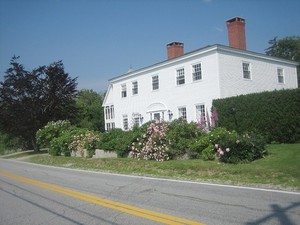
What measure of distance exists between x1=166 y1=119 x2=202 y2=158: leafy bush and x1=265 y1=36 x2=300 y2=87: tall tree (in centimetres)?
5096

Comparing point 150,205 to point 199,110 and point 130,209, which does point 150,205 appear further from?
point 199,110

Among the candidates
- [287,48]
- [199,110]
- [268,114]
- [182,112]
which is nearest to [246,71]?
[199,110]

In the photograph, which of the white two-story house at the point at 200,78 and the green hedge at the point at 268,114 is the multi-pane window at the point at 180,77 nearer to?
the white two-story house at the point at 200,78

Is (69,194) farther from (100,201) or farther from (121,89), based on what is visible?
(121,89)

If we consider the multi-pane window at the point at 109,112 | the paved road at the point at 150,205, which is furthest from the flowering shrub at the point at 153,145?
the multi-pane window at the point at 109,112

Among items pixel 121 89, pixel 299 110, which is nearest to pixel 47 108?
pixel 121 89

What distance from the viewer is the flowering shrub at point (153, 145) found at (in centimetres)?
1712

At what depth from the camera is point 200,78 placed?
25328mm

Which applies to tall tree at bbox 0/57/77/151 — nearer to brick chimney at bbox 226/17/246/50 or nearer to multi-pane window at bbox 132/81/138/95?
multi-pane window at bbox 132/81/138/95

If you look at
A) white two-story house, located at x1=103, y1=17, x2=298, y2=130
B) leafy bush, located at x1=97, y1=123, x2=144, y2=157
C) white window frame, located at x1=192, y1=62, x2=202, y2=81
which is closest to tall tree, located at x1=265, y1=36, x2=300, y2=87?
white two-story house, located at x1=103, y1=17, x2=298, y2=130

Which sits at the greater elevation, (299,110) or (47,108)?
(47,108)

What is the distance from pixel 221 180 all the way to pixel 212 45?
14.9 m

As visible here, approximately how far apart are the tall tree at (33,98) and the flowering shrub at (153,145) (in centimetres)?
1715

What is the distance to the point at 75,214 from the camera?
291 inches
